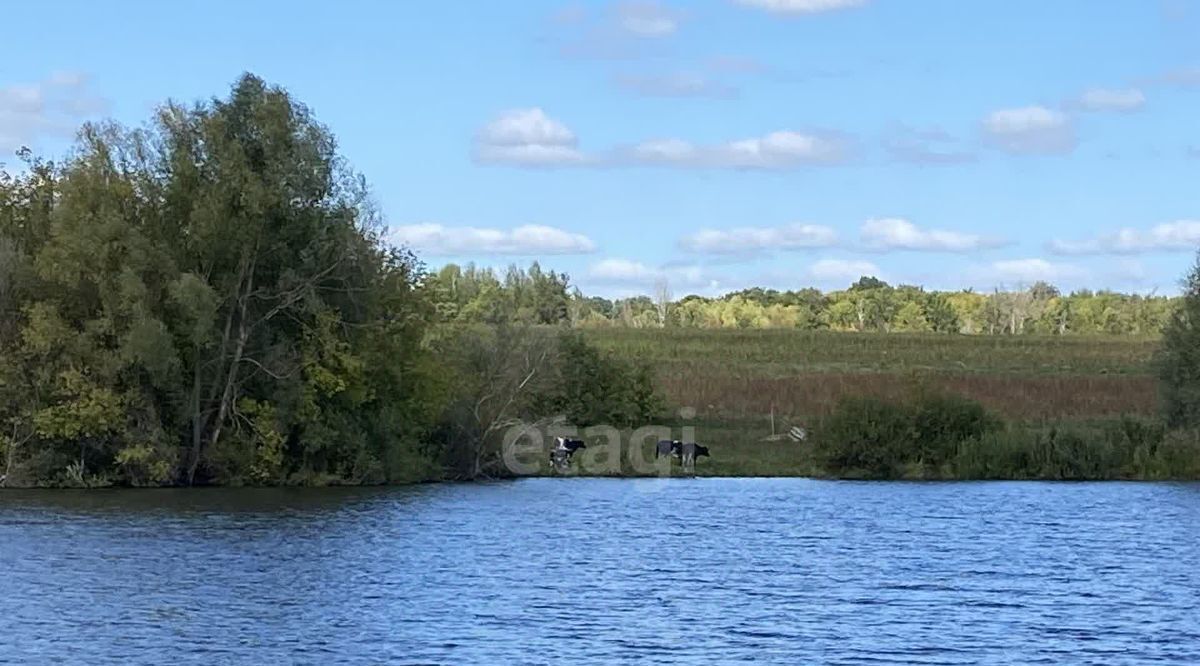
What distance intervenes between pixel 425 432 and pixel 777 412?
28.3 meters

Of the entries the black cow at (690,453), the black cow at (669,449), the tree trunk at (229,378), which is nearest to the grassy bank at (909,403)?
the black cow at (690,453)

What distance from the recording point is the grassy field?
3189 inches

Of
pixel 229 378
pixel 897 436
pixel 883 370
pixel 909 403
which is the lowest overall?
pixel 897 436

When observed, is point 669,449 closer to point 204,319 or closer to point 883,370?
point 204,319

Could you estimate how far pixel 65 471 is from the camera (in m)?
61.7

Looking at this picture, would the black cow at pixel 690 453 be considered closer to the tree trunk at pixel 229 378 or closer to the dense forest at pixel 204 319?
the dense forest at pixel 204 319

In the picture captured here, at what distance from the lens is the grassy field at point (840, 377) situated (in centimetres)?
8100

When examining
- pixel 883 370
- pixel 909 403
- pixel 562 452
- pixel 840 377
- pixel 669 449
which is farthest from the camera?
pixel 883 370

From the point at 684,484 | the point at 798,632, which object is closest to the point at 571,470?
the point at 684,484

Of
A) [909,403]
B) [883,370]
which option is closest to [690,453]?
[909,403]

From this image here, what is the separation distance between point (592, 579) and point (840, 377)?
6720cm

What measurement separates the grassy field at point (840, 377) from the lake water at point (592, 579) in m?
20.3

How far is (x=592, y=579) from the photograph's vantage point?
37.5 m

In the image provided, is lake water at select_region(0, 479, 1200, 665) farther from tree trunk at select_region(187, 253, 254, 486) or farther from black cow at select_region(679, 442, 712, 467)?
black cow at select_region(679, 442, 712, 467)
